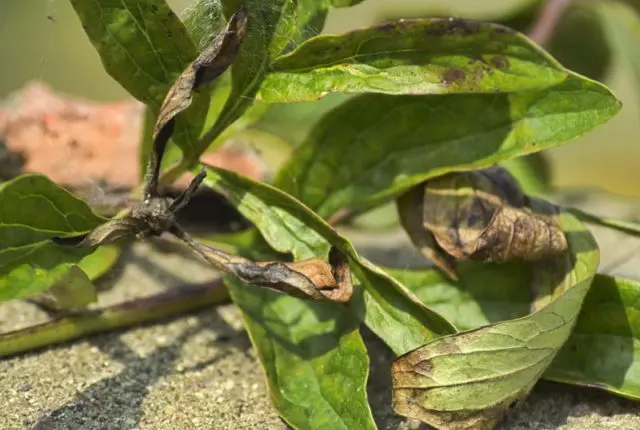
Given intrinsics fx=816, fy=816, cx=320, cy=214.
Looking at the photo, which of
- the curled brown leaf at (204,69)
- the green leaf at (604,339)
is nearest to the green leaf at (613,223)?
the green leaf at (604,339)

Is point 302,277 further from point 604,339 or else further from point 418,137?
point 604,339

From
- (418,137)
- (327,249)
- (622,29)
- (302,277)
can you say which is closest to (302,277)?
(302,277)

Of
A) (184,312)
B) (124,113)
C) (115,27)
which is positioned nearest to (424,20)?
(115,27)

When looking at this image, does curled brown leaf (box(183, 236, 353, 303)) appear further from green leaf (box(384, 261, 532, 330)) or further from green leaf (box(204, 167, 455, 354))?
green leaf (box(384, 261, 532, 330))

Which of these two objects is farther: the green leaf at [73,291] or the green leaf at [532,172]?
the green leaf at [532,172]

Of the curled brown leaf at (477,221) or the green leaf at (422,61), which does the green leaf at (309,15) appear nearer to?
the green leaf at (422,61)

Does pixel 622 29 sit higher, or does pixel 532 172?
pixel 622 29
